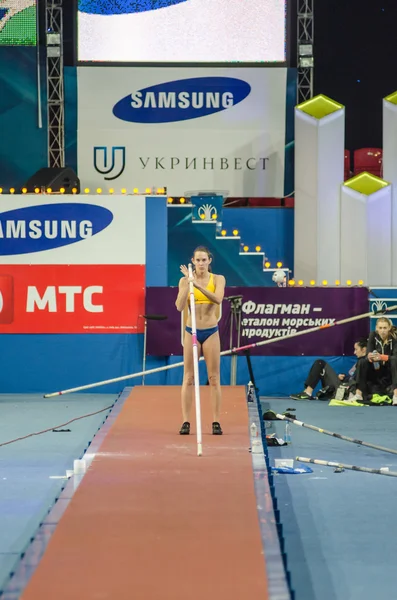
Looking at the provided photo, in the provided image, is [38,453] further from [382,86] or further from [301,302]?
[382,86]

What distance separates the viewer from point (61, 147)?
1823 cm

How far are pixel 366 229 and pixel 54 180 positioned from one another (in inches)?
196

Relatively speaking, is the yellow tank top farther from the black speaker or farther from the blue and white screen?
the blue and white screen

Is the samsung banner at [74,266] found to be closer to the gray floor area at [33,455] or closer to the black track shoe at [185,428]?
the gray floor area at [33,455]

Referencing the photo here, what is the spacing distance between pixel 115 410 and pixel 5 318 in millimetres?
3795

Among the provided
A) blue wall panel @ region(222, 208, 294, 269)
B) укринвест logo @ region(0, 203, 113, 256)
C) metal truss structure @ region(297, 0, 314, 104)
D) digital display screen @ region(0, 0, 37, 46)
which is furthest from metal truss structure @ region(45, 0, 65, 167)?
metal truss structure @ region(297, 0, 314, 104)

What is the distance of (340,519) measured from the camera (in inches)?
269

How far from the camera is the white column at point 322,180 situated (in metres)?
17.0

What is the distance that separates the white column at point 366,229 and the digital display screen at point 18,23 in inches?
249

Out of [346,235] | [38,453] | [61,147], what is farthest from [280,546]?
[61,147]

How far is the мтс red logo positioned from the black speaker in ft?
5.77

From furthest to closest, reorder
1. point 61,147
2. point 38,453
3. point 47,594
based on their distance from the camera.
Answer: point 61,147 → point 38,453 → point 47,594

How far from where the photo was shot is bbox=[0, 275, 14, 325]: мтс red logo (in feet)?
46.9

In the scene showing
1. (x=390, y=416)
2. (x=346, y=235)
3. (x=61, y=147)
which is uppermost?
(x=61, y=147)
